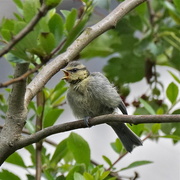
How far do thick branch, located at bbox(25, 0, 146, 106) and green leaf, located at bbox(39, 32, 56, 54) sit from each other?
0.25 meters

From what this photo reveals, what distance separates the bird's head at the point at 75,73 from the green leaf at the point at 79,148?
2.02 feet

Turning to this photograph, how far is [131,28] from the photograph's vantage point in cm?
299

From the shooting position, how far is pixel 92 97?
264 centimetres

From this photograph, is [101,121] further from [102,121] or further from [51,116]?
[51,116]

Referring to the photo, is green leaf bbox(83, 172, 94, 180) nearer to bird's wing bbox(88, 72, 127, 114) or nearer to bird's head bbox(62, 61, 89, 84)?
bird's wing bbox(88, 72, 127, 114)

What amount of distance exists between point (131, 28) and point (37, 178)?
1226 millimetres

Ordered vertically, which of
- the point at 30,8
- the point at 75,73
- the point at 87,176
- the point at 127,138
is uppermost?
the point at 75,73

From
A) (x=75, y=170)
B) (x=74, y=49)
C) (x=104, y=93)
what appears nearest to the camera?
(x=74, y=49)

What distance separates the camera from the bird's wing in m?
2.62

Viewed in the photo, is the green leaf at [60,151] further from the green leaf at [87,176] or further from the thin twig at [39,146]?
the green leaf at [87,176]

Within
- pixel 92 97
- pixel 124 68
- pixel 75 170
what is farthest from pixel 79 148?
pixel 124 68

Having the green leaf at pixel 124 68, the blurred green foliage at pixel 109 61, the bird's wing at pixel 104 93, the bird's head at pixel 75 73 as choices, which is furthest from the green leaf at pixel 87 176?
the green leaf at pixel 124 68

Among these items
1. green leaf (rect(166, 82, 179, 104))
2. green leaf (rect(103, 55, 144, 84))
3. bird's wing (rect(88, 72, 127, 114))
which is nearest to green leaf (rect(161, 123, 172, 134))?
green leaf (rect(166, 82, 179, 104))

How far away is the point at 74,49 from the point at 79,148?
0.43m
